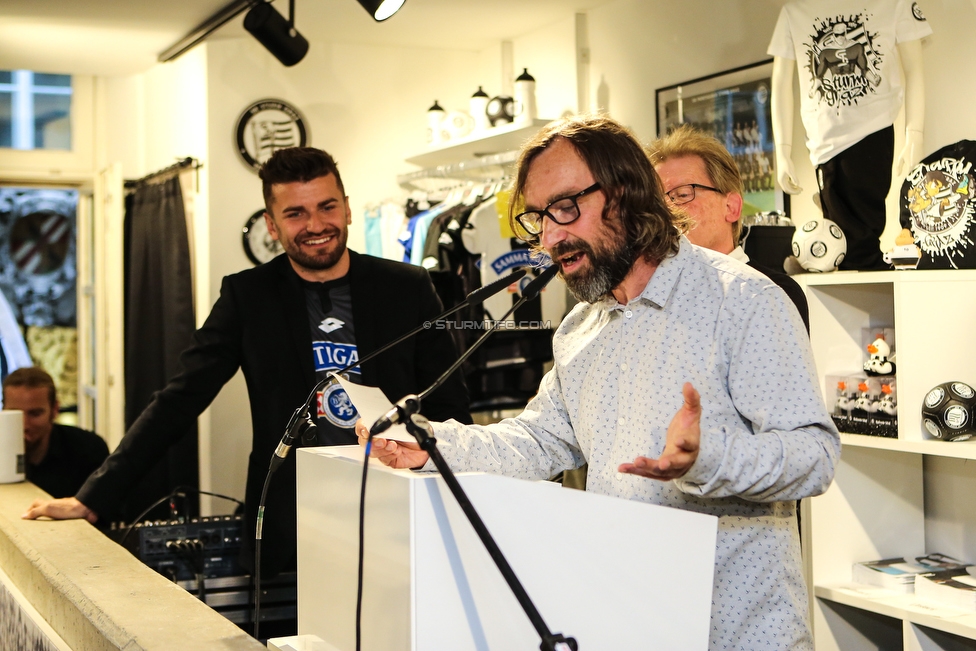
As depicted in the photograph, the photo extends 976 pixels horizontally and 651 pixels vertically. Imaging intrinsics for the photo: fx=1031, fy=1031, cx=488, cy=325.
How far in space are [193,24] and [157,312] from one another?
1.44m

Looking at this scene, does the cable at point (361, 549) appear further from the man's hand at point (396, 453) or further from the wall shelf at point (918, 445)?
the wall shelf at point (918, 445)

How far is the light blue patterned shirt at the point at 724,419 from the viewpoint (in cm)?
128

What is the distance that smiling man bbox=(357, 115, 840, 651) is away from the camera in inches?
51.0

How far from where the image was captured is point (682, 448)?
1144 mm

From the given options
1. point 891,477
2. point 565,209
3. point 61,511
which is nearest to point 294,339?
point 61,511

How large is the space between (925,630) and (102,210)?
4585mm

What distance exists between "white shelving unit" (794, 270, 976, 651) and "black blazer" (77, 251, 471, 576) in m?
1.02

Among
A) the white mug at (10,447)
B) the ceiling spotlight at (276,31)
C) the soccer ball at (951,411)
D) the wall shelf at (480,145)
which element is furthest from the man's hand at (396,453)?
the ceiling spotlight at (276,31)

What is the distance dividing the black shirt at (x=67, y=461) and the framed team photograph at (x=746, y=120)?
2348mm

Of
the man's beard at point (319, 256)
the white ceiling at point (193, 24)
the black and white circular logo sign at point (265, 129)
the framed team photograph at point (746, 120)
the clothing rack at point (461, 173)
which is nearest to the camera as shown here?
the man's beard at point (319, 256)

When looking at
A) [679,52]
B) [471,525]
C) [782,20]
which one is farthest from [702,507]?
[679,52]

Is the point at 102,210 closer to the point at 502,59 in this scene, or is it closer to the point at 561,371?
the point at 502,59

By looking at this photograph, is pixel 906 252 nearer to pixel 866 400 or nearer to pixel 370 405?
pixel 866 400

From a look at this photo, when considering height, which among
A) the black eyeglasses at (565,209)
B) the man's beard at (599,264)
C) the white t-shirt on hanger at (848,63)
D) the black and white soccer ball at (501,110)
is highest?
the black and white soccer ball at (501,110)
